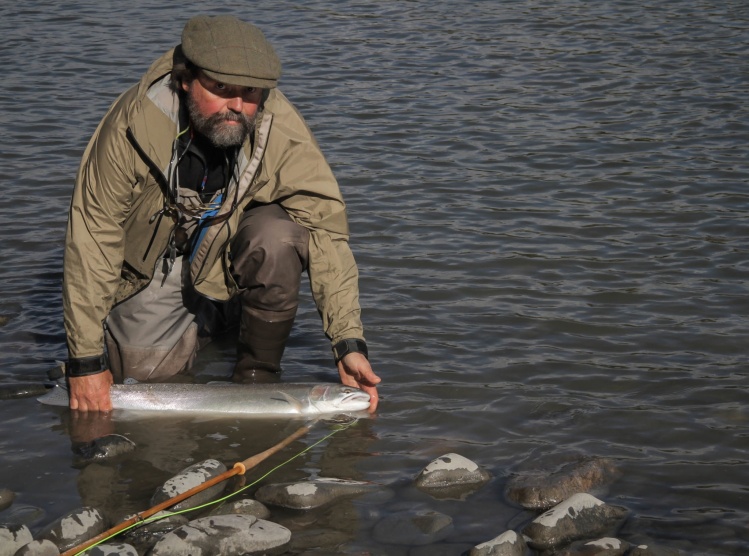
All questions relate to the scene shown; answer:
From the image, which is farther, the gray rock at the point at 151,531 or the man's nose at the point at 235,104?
the man's nose at the point at 235,104

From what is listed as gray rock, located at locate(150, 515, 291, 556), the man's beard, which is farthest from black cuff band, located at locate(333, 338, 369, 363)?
gray rock, located at locate(150, 515, 291, 556)

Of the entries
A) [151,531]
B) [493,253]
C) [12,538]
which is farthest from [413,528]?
[493,253]

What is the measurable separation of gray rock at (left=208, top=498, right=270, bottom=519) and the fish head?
84 cm

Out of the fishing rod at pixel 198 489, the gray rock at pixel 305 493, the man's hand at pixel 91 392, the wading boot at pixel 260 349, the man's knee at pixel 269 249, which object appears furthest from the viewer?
the wading boot at pixel 260 349

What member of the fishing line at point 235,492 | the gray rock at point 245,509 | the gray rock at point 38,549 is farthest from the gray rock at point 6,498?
the gray rock at point 245,509

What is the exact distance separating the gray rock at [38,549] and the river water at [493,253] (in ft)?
1.64

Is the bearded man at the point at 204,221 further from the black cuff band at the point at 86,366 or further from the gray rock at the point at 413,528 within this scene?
the gray rock at the point at 413,528

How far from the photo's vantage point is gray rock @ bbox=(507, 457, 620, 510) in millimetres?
4730

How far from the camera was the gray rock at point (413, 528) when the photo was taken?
4.47m

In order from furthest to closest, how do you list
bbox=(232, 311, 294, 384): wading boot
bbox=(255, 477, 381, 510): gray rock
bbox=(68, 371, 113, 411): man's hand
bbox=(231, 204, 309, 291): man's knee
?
bbox=(232, 311, 294, 384): wading boot, bbox=(231, 204, 309, 291): man's knee, bbox=(68, 371, 113, 411): man's hand, bbox=(255, 477, 381, 510): gray rock

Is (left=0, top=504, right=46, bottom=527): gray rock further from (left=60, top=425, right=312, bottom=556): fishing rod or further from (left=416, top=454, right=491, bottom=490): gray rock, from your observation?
(left=416, top=454, right=491, bottom=490): gray rock

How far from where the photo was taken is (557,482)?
4.80 m

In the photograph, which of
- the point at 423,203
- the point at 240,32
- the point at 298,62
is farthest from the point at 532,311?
the point at 298,62

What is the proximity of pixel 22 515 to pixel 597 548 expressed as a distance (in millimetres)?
2382
